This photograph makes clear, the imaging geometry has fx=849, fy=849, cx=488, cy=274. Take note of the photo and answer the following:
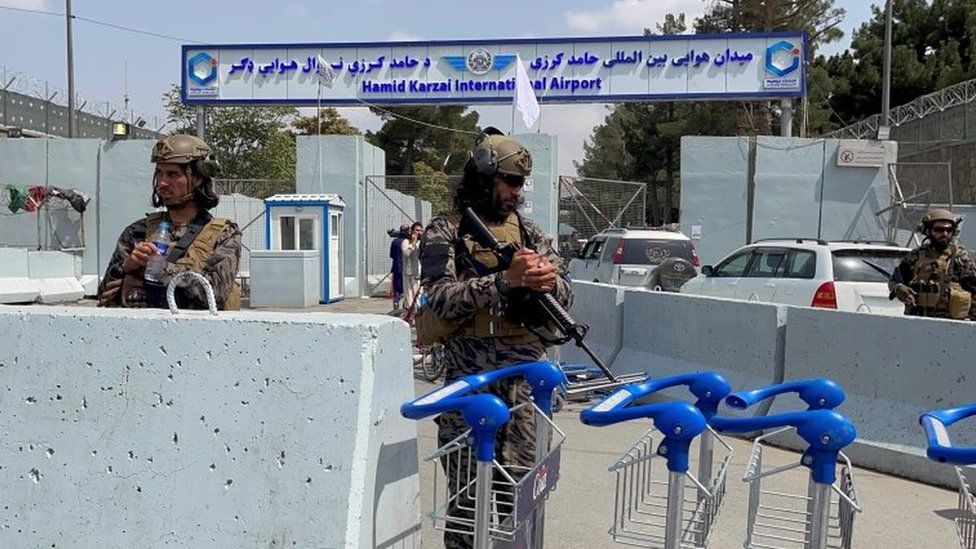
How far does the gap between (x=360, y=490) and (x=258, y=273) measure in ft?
48.6

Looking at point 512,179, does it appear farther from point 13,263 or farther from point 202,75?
point 202,75

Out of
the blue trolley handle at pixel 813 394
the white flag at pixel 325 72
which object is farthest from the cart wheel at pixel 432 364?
the white flag at pixel 325 72

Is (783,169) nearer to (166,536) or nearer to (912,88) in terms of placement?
(166,536)

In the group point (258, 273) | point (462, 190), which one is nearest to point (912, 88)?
point (258, 273)

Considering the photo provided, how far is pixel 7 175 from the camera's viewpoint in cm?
1944

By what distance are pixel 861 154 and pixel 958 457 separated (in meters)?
16.7

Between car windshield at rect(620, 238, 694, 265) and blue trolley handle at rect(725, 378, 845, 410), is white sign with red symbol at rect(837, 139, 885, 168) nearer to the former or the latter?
car windshield at rect(620, 238, 694, 265)

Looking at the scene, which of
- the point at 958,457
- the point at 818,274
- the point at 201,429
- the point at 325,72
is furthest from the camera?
the point at 325,72

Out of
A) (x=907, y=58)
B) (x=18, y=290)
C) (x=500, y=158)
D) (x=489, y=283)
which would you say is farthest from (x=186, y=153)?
(x=907, y=58)

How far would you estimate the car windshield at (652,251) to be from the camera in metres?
15.8

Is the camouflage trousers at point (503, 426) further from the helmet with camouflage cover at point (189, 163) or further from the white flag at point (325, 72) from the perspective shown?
the white flag at point (325, 72)

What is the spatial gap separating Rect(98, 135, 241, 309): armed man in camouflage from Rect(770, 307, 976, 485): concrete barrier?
14.7 ft

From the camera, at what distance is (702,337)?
7.59m

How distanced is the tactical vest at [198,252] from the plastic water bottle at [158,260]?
12 cm
